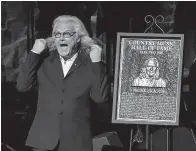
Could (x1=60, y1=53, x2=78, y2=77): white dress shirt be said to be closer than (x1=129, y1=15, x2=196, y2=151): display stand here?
Yes

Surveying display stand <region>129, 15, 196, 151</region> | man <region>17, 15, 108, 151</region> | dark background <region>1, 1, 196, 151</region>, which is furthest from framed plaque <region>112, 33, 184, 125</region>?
dark background <region>1, 1, 196, 151</region>

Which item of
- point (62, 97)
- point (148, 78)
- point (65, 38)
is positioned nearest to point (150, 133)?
point (148, 78)

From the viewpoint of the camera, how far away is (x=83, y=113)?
15.1ft

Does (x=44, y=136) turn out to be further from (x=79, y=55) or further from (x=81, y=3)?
(x=81, y=3)

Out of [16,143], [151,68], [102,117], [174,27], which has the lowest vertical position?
[16,143]

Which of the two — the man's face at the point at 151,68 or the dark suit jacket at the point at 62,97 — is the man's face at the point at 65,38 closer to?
the dark suit jacket at the point at 62,97

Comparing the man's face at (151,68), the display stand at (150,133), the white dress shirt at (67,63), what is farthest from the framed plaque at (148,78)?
the white dress shirt at (67,63)

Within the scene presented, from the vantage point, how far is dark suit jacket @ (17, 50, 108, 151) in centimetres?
449

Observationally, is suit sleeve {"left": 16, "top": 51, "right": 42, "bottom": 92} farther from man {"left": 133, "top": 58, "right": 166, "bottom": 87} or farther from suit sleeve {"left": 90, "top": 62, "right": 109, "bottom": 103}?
man {"left": 133, "top": 58, "right": 166, "bottom": 87}

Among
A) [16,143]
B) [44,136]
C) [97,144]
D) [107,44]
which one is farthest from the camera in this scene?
[16,143]

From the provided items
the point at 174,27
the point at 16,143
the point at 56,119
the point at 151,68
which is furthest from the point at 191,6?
the point at 16,143

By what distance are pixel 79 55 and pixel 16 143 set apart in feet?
7.03

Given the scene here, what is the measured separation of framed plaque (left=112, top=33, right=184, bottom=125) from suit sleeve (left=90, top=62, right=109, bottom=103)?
26 centimetres

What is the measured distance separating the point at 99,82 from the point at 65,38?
559 mm
